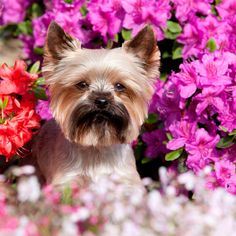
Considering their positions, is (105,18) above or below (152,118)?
above

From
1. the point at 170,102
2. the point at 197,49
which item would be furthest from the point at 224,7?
the point at 170,102

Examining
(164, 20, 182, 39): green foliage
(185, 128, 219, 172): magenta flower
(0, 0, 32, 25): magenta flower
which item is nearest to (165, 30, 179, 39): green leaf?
(164, 20, 182, 39): green foliage

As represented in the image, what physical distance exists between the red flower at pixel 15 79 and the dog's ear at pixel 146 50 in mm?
784

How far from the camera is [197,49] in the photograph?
5.12 m

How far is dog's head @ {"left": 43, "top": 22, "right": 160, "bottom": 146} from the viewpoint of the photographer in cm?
443

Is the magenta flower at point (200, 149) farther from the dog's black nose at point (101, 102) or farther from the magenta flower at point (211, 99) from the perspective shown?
the dog's black nose at point (101, 102)

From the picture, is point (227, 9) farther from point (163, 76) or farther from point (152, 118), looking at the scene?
point (152, 118)

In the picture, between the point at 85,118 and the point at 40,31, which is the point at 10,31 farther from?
the point at 85,118

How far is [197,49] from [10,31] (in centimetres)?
260

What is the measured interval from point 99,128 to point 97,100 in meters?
0.25

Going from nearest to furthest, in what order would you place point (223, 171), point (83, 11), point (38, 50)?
1. point (223, 171)
2. point (83, 11)
3. point (38, 50)

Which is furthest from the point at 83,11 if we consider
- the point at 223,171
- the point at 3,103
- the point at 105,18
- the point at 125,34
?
the point at 223,171

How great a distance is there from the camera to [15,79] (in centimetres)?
484

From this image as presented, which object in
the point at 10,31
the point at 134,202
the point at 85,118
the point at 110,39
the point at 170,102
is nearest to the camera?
the point at 134,202
